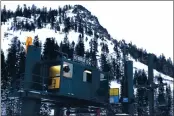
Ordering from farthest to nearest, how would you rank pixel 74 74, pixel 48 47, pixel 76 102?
pixel 48 47 → pixel 76 102 → pixel 74 74

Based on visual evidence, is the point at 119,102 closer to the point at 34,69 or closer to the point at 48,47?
the point at 34,69

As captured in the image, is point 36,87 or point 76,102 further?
point 76,102

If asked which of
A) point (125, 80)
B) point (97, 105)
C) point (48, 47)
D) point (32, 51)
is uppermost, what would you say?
point (48, 47)

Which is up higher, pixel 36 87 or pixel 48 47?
pixel 48 47

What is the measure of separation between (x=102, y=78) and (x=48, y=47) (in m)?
71.2

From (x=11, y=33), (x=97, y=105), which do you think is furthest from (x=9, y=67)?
(x=11, y=33)

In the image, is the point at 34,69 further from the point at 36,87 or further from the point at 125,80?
the point at 125,80

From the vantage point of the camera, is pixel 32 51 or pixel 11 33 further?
pixel 11 33

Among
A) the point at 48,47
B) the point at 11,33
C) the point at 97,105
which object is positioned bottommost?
the point at 97,105

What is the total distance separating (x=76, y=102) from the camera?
28.3 meters

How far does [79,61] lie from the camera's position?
26.9 m

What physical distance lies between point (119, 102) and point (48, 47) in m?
71.8

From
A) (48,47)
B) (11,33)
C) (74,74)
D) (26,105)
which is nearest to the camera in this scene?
(26,105)

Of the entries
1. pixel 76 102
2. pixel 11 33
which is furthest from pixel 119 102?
pixel 11 33
